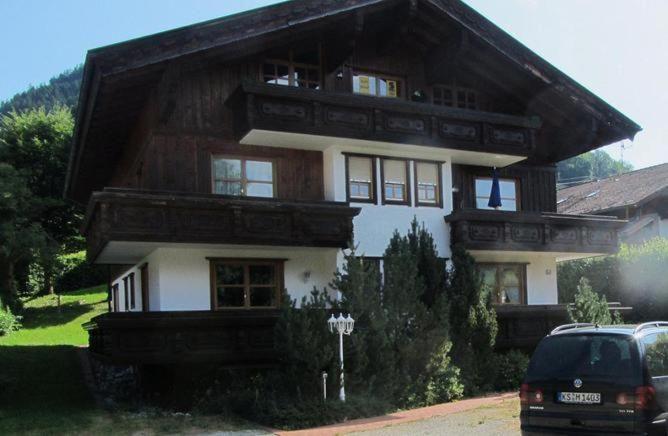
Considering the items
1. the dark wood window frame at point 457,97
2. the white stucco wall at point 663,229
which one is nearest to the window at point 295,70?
the dark wood window frame at point 457,97

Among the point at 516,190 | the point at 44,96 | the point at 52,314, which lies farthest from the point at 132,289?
the point at 44,96

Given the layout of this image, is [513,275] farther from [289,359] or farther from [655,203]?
[655,203]

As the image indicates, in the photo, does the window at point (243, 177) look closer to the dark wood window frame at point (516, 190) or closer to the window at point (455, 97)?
the window at point (455, 97)

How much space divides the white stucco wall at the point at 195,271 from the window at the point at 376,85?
5.02m

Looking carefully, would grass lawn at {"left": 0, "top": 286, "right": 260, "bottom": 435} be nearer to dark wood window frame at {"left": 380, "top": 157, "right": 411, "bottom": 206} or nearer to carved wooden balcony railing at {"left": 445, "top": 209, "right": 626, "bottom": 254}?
dark wood window frame at {"left": 380, "top": 157, "right": 411, "bottom": 206}

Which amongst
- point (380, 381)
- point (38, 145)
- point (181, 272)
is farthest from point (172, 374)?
point (38, 145)

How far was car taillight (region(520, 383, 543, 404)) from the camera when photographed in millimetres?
9547

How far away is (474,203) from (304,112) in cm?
684

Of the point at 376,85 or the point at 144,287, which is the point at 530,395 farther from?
the point at 376,85

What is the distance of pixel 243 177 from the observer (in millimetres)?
19188

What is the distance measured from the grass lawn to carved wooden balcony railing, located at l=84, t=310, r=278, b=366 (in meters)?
1.35

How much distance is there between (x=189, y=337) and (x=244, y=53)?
747 cm

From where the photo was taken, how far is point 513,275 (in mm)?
23297

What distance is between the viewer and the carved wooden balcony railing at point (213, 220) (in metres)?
16.0
